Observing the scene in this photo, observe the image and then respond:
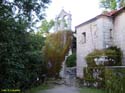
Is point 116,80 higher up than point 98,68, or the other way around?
point 98,68

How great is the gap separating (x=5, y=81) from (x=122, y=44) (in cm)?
1075

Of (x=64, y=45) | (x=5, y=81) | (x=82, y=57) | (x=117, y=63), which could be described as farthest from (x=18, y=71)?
(x=64, y=45)

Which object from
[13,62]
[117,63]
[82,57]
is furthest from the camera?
[82,57]

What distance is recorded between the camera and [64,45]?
29.4 metres

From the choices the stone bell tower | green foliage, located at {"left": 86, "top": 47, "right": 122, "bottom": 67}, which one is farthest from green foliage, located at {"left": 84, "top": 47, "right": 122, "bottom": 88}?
the stone bell tower

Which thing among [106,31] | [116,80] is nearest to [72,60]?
[106,31]

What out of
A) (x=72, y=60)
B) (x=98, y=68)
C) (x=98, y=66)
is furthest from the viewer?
(x=72, y=60)

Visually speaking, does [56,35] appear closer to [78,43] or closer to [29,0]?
[78,43]

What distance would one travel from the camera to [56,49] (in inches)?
1112

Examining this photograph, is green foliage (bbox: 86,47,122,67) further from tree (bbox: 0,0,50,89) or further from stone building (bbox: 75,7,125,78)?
tree (bbox: 0,0,50,89)

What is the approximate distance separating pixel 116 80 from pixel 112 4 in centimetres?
2766

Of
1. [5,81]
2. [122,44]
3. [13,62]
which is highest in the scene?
[122,44]

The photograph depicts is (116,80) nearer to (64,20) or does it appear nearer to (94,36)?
(94,36)

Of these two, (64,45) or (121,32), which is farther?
(64,45)
